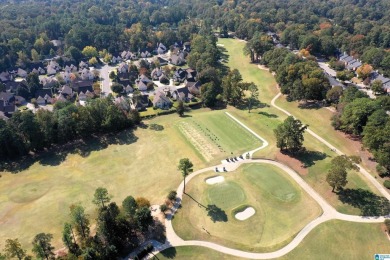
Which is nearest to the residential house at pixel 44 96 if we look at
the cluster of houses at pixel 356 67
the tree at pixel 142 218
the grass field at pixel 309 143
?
the grass field at pixel 309 143

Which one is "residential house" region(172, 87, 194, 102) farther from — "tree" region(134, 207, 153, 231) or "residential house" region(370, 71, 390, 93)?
"residential house" region(370, 71, 390, 93)

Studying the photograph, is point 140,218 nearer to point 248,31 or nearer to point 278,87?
point 278,87

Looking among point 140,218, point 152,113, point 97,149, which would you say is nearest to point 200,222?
point 140,218

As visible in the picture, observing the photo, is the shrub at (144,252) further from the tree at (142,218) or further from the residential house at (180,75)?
the residential house at (180,75)

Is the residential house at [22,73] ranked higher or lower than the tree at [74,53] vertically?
lower

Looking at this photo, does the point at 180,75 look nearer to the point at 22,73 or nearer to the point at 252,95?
the point at 252,95

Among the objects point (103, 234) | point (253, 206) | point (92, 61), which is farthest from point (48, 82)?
point (253, 206)

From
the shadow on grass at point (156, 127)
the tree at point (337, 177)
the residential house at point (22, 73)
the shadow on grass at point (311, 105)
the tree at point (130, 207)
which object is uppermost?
the tree at point (337, 177)

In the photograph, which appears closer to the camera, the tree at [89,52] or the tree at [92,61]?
the tree at [92,61]
